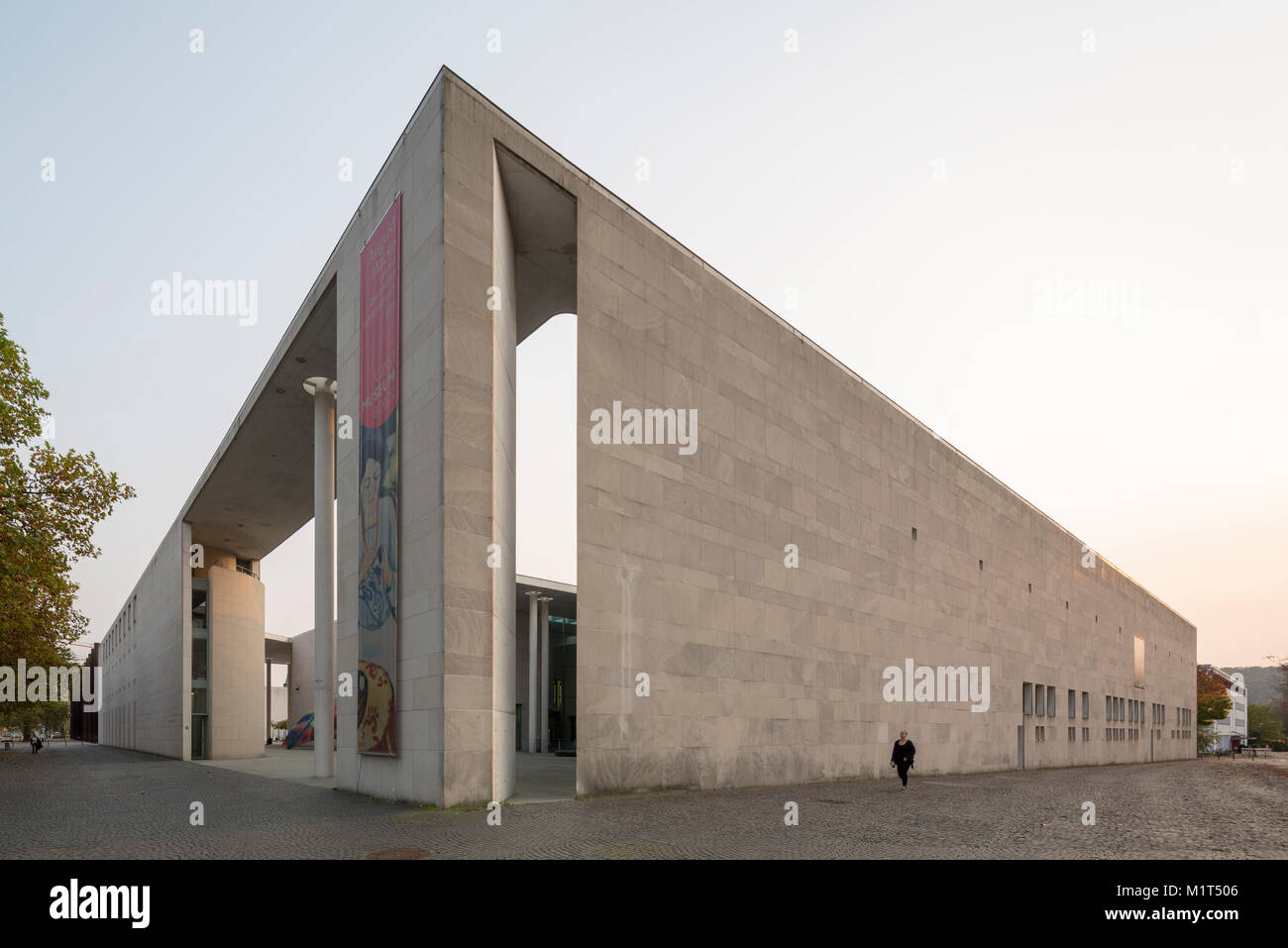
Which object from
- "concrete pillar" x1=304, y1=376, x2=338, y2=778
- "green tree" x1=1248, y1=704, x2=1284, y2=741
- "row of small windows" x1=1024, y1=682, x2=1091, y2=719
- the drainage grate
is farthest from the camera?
"green tree" x1=1248, y1=704, x2=1284, y2=741

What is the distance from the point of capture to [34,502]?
2492 centimetres

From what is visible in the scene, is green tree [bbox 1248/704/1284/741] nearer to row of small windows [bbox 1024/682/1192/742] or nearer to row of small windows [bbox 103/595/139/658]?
row of small windows [bbox 1024/682/1192/742]

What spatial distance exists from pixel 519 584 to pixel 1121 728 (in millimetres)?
41030

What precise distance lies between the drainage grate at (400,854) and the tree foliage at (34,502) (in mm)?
16877

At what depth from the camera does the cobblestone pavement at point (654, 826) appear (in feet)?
37.4

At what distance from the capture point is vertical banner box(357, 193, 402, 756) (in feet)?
57.5

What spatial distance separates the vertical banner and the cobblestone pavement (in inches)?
70.6

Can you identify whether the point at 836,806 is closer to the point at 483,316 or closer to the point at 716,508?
the point at 716,508

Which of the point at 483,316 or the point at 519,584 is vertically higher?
the point at 483,316

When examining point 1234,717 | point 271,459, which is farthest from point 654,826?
point 1234,717

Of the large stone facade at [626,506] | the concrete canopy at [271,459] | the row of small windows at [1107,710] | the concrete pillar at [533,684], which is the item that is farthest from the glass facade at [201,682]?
the row of small windows at [1107,710]

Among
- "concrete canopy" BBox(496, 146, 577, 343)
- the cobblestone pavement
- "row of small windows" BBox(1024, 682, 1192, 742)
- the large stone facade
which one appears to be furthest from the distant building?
"concrete canopy" BBox(496, 146, 577, 343)
